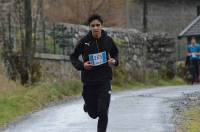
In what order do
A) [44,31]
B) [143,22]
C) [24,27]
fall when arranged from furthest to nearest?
[143,22], [44,31], [24,27]

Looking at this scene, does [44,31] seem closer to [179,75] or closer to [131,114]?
[131,114]

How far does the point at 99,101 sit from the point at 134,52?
50.8ft

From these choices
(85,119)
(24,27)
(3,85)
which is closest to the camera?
(85,119)

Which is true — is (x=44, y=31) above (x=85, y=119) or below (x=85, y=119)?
above

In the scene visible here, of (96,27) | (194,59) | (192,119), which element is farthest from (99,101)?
(194,59)

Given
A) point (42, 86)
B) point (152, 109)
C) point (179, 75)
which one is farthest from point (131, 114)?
point (179, 75)

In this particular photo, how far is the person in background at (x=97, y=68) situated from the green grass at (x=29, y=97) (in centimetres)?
330

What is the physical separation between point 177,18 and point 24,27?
1055 inches

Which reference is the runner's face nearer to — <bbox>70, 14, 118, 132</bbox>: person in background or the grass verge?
<bbox>70, 14, 118, 132</bbox>: person in background

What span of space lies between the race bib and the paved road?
1932 millimetres

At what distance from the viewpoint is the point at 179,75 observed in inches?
1142

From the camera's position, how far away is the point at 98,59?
989 centimetres

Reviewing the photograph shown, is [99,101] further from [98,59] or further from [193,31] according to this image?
[193,31]

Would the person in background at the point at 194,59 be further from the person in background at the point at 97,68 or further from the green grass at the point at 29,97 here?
the person in background at the point at 97,68
